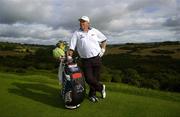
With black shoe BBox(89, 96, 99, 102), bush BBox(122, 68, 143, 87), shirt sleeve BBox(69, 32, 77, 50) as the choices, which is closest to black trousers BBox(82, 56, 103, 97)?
black shoe BBox(89, 96, 99, 102)

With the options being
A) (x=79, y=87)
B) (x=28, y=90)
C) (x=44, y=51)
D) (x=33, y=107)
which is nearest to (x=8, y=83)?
(x=28, y=90)

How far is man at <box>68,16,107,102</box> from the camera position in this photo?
970 centimetres

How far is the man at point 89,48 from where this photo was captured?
9.70 metres

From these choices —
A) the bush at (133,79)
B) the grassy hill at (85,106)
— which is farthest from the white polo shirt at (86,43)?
the bush at (133,79)

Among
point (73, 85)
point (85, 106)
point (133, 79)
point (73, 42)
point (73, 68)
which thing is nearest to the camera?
point (73, 85)

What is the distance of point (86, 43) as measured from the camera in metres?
9.68

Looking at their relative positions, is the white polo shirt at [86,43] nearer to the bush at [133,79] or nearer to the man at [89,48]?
the man at [89,48]

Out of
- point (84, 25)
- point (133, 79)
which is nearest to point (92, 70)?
point (84, 25)

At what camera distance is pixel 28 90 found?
40.5 ft

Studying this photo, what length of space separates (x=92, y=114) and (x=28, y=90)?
14.1 ft

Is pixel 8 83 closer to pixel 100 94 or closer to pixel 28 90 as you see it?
pixel 28 90

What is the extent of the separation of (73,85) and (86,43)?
4.27 feet

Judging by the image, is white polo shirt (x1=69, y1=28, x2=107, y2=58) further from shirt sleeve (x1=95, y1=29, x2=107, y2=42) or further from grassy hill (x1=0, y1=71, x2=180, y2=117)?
grassy hill (x1=0, y1=71, x2=180, y2=117)

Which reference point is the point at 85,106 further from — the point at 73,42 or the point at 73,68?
the point at 73,42
